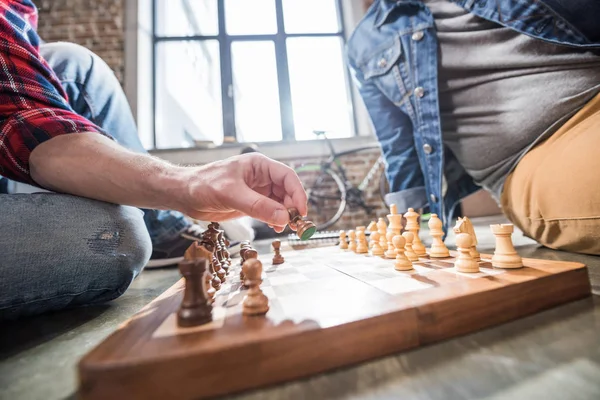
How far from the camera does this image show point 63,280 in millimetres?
647

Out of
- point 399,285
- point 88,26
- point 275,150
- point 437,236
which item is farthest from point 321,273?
point 88,26

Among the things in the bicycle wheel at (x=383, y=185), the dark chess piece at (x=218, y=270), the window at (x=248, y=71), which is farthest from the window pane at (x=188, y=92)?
the dark chess piece at (x=218, y=270)

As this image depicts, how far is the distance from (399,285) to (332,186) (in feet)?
9.62

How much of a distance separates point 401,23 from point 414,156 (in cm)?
→ 56

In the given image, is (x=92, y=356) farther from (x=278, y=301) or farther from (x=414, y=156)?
(x=414, y=156)

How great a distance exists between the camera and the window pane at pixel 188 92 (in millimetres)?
3699

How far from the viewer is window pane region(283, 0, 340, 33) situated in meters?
4.00

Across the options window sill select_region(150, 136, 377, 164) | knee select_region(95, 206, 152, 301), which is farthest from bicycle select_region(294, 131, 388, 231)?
knee select_region(95, 206, 152, 301)

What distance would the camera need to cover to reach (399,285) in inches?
20.8

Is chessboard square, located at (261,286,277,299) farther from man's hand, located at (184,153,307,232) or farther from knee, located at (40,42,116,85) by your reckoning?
knee, located at (40,42,116,85)

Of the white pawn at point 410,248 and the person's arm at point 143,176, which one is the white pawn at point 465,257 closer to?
the white pawn at point 410,248

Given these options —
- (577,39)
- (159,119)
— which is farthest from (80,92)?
(159,119)

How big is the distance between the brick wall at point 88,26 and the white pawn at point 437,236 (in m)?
3.69

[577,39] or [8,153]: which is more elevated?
[577,39]
